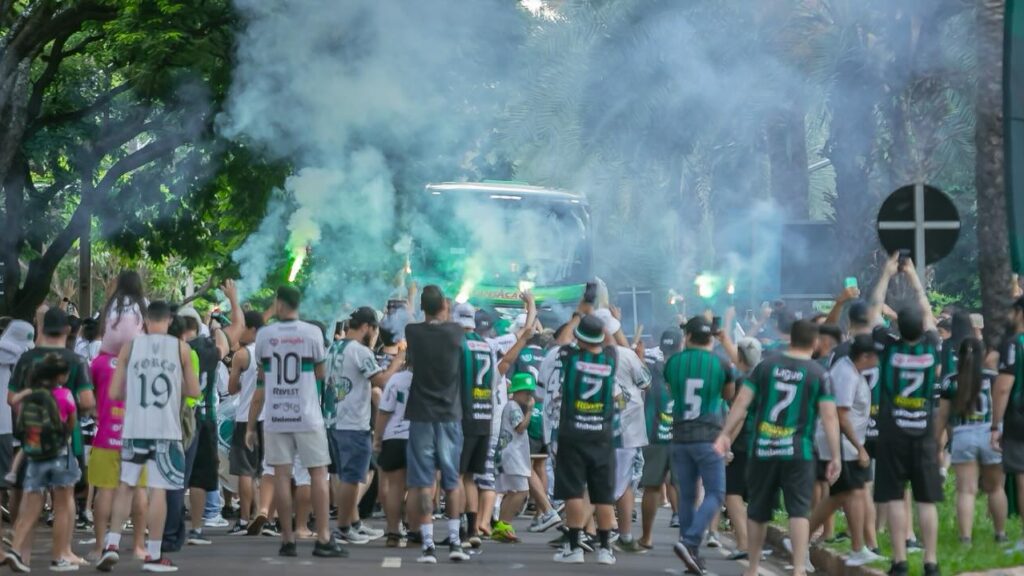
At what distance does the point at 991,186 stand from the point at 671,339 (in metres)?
5.86

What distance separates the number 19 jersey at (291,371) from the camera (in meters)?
12.6

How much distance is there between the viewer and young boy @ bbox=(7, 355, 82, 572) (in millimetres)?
11492

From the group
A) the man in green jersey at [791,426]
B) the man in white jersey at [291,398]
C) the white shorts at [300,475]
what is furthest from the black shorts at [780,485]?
the white shorts at [300,475]

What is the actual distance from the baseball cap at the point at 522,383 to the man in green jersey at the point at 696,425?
2.38 metres

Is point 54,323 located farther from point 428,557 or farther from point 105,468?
point 428,557

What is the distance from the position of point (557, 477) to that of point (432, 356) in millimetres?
1206

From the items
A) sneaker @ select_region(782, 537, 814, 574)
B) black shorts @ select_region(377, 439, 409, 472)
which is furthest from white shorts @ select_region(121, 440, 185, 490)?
sneaker @ select_region(782, 537, 814, 574)

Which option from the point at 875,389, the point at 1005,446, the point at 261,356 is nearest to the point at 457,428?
the point at 261,356

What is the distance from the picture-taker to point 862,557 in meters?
12.0

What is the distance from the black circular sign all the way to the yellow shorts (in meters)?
5.43

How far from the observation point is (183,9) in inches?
898

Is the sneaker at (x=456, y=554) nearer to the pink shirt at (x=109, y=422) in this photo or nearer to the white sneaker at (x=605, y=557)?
the white sneaker at (x=605, y=557)

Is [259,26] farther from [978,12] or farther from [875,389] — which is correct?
[875,389]

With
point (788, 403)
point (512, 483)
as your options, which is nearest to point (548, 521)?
point (512, 483)
